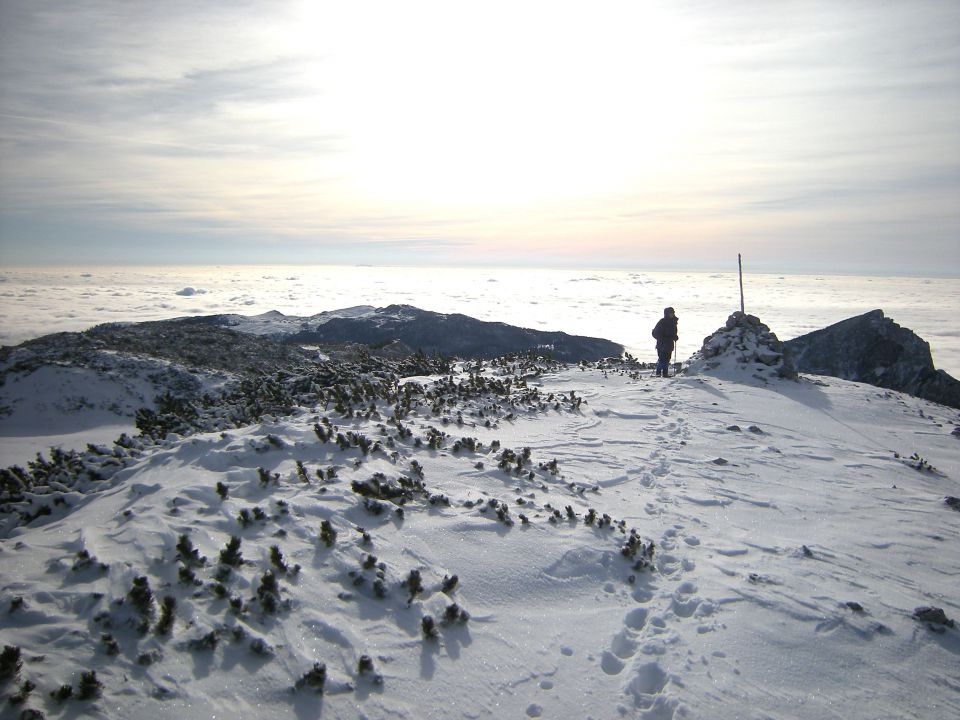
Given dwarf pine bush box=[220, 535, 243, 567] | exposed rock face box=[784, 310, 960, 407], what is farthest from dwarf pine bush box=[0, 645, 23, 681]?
exposed rock face box=[784, 310, 960, 407]

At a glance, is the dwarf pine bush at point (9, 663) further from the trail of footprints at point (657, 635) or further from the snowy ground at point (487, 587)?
the trail of footprints at point (657, 635)

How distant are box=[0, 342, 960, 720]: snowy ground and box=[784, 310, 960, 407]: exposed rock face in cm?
1376

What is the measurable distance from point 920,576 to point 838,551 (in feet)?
2.54

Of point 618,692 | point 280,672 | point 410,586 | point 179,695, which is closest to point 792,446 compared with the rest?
point 618,692

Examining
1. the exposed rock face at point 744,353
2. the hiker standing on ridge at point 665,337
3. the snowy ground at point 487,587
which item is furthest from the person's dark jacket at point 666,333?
the snowy ground at point 487,587

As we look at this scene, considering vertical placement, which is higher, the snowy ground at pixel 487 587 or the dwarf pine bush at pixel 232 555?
the dwarf pine bush at pixel 232 555

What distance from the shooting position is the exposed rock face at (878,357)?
19562 millimetres

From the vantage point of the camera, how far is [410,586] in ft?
16.2

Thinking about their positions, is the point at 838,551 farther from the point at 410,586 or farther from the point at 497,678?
the point at 410,586

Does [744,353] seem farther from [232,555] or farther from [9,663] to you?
[9,663]

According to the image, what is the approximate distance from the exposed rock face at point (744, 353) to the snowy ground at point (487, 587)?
7.74m

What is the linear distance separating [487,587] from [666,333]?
49.3 ft

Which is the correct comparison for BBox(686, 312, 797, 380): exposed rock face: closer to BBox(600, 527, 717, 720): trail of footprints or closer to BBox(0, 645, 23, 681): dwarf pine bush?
BBox(600, 527, 717, 720): trail of footprints

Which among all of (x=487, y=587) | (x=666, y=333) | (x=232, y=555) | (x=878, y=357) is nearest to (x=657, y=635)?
(x=487, y=587)
